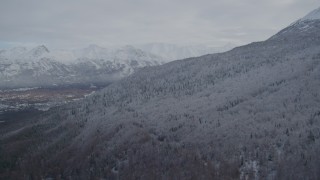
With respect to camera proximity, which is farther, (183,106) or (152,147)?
(183,106)

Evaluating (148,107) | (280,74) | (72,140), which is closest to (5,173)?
(72,140)

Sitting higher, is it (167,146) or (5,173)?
(167,146)

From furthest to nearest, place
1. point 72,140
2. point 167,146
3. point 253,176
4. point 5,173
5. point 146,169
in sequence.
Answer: point 72,140 < point 5,173 < point 167,146 < point 146,169 < point 253,176

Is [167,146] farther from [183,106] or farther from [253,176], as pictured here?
[183,106]

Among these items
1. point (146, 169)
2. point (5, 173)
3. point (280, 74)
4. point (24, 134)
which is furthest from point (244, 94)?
point (24, 134)

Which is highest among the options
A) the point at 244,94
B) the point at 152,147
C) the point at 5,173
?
the point at 244,94

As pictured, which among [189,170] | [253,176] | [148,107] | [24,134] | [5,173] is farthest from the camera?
[24,134]
